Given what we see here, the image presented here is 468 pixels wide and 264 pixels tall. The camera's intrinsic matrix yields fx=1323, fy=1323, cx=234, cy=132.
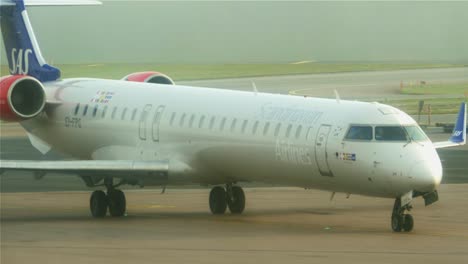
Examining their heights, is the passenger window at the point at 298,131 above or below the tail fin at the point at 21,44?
below

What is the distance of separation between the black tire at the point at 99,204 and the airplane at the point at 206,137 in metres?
0.02

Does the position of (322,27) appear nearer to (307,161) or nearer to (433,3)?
(433,3)

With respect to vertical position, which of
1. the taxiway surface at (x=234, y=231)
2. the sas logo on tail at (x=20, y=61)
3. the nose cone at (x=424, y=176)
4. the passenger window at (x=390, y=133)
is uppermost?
the sas logo on tail at (x=20, y=61)

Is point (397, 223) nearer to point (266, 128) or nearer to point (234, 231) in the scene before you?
point (234, 231)

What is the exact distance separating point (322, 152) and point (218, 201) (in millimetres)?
4234

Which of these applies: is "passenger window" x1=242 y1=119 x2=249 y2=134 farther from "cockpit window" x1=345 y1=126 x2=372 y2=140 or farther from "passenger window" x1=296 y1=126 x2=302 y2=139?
"cockpit window" x1=345 y1=126 x2=372 y2=140

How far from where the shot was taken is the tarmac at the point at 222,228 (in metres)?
19.7

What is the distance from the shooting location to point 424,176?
2270 centimetres

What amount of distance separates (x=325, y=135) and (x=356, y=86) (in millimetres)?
35865

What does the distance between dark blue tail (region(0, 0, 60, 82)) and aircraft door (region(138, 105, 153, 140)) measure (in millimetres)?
4152

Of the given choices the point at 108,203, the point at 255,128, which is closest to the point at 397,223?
the point at 255,128

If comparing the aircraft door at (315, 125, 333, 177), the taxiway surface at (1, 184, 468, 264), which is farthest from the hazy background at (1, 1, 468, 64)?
the aircraft door at (315, 125, 333, 177)

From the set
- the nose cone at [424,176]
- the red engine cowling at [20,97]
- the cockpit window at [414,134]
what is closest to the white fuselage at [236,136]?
the nose cone at [424,176]

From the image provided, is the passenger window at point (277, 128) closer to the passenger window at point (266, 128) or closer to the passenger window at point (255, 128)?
the passenger window at point (266, 128)
